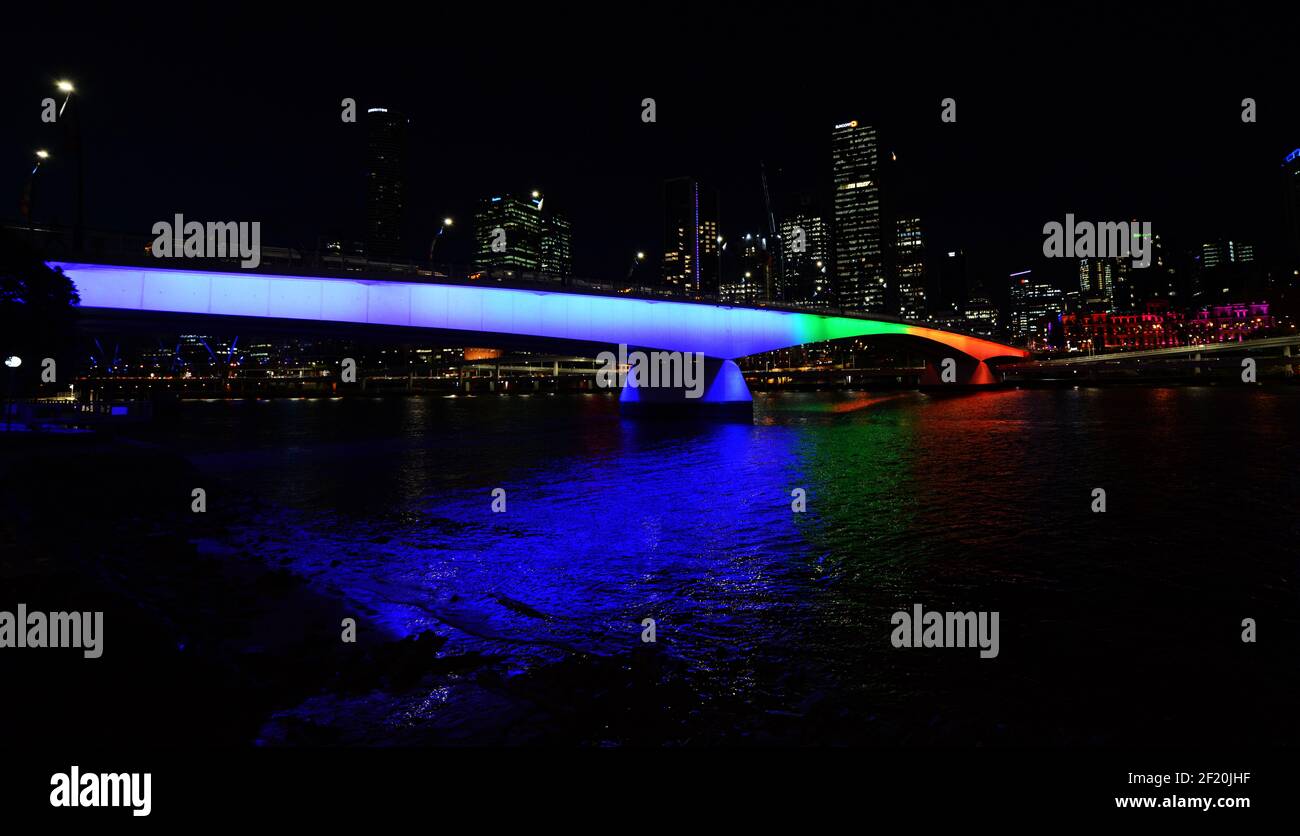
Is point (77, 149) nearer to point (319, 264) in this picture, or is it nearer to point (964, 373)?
point (319, 264)

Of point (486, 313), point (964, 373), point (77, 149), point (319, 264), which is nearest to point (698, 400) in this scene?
point (486, 313)

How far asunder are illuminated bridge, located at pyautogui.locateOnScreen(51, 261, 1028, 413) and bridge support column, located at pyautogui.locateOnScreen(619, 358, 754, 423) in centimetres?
9

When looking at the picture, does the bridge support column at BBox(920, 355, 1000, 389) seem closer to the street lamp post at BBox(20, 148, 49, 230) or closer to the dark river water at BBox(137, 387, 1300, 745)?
the dark river water at BBox(137, 387, 1300, 745)

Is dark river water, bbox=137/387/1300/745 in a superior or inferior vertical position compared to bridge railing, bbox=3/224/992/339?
inferior

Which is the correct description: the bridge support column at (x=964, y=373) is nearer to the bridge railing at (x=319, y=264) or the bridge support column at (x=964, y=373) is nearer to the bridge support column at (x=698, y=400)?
the bridge support column at (x=698, y=400)

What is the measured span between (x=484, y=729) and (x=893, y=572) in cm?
792

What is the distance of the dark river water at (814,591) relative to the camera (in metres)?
6.25

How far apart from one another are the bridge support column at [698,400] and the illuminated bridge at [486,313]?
94 millimetres

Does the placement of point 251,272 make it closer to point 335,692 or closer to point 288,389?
point 335,692

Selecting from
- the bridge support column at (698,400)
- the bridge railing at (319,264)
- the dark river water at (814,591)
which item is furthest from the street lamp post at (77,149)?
the bridge support column at (698,400)

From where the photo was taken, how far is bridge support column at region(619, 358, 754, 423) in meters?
60.6

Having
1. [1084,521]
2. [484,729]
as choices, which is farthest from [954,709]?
[1084,521]

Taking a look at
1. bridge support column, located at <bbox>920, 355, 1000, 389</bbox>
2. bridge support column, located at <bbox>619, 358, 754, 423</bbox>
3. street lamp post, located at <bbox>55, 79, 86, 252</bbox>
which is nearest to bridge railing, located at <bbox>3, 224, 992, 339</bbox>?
street lamp post, located at <bbox>55, 79, 86, 252</bbox>
